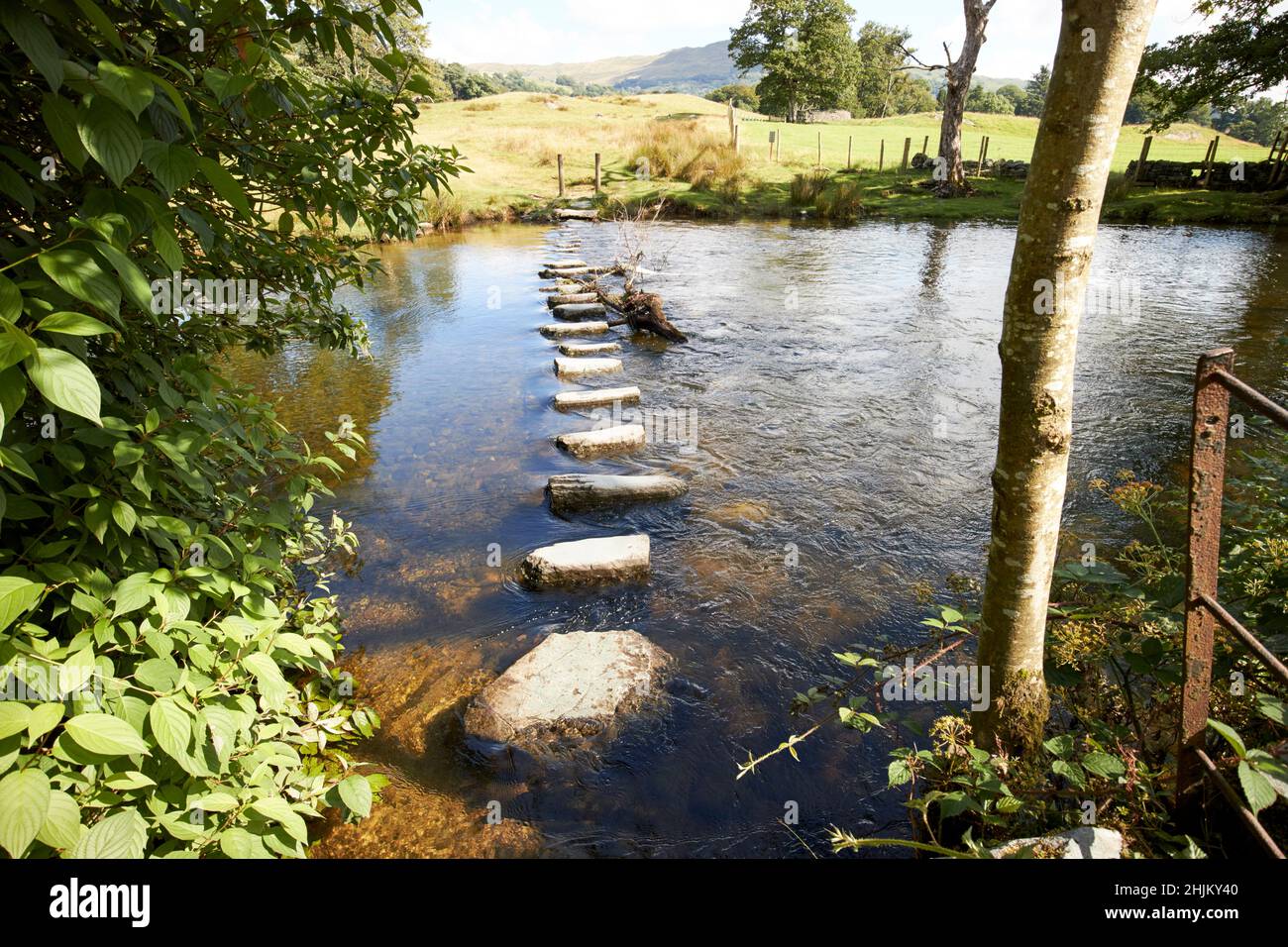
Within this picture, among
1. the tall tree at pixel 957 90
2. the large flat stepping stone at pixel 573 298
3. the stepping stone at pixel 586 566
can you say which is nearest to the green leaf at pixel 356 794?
the stepping stone at pixel 586 566

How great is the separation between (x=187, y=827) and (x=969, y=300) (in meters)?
14.4

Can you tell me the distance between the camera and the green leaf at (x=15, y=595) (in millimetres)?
1474

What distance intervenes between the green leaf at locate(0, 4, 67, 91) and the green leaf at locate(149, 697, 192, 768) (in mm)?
1383

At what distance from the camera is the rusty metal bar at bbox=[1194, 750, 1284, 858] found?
6.12 ft

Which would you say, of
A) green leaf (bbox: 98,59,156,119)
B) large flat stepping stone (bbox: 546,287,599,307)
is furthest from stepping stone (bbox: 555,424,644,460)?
large flat stepping stone (bbox: 546,287,599,307)

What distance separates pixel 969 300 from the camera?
1318 centimetres

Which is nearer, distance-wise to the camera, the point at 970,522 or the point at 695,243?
the point at 970,522

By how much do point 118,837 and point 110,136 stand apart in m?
1.57

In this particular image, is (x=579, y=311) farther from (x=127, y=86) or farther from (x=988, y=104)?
(x=988, y=104)

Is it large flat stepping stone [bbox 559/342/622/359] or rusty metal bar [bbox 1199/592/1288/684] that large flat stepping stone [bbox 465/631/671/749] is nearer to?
rusty metal bar [bbox 1199/592/1288/684]

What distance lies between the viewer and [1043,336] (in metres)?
2.38

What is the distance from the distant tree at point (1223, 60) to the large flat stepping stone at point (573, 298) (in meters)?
24.7
